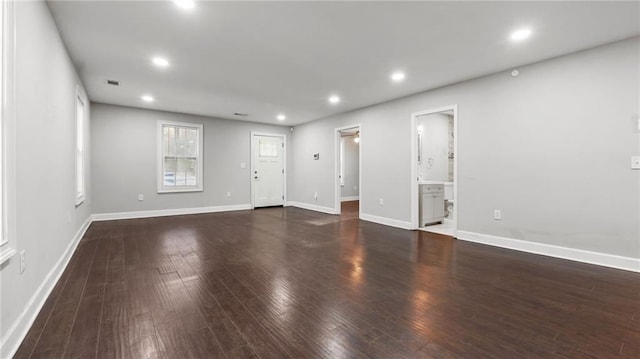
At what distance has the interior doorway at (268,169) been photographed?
7762 mm

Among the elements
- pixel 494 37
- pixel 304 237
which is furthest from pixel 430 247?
pixel 494 37

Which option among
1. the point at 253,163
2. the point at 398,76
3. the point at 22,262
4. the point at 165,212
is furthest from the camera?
the point at 253,163

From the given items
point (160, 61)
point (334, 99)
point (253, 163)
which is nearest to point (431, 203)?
point (334, 99)

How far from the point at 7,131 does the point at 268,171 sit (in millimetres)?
6431

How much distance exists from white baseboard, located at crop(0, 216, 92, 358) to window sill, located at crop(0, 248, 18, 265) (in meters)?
0.42

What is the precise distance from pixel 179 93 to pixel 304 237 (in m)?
3.43

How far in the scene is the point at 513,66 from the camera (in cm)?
366

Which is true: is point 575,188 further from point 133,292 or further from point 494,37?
point 133,292

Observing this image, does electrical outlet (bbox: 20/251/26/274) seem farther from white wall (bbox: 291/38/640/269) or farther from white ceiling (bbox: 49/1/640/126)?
white wall (bbox: 291/38/640/269)

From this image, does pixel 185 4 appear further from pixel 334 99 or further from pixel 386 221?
pixel 386 221

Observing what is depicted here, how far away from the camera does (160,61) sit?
140 inches

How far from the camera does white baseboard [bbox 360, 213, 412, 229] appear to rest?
16.8ft

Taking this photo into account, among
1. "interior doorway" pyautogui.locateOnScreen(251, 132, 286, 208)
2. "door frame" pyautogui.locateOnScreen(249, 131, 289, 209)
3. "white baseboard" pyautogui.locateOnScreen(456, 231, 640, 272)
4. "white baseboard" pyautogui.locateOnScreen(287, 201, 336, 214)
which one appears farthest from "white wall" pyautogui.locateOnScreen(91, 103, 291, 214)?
"white baseboard" pyautogui.locateOnScreen(456, 231, 640, 272)

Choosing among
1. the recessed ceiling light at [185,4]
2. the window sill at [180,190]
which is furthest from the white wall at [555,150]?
the window sill at [180,190]
